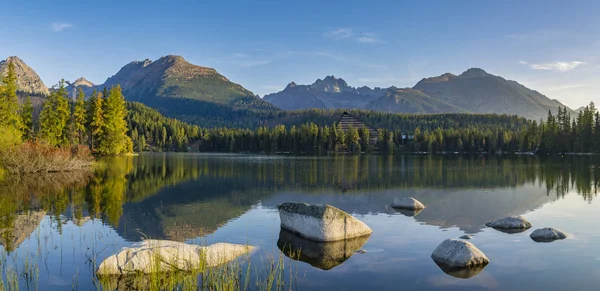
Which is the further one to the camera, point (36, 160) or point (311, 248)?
point (36, 160)

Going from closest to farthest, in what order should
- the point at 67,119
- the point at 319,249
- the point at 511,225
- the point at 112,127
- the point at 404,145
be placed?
1. the point at 319,249
2. the point at 511,225
3. the point at 67,119
4. the point at 112,127
5. the point at 404,145

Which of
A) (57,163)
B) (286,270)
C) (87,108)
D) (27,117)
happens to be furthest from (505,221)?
(87,108)

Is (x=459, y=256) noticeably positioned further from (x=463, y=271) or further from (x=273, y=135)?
(x=273, y=135)

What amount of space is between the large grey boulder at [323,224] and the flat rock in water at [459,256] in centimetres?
508

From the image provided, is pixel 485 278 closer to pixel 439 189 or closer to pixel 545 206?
pixel 545 206

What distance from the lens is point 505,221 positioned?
25.8 metres

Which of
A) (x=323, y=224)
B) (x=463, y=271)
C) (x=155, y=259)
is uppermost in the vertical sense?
(x=155, y=259)

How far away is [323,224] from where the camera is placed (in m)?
21.5

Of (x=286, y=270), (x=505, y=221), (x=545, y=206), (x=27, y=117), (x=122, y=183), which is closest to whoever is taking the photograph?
(x=286, y=270)

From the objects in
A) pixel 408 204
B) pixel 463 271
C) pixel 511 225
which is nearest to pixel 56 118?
pixel 408 204

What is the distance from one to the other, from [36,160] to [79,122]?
48315 mm

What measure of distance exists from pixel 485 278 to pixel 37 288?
16.4 meters

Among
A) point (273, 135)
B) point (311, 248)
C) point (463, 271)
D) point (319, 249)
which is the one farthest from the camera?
point (273, 135)

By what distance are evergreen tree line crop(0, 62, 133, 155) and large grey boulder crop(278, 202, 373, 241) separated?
59.6 metres
